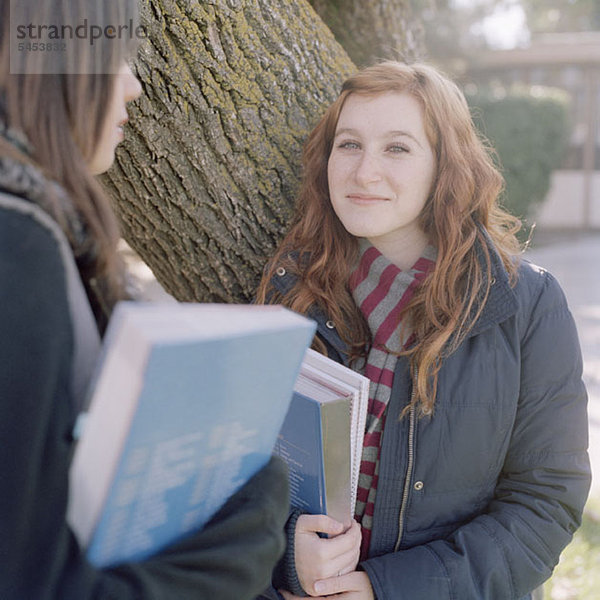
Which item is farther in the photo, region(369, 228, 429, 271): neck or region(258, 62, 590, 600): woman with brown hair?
region(369, 228, 429, 271): neck

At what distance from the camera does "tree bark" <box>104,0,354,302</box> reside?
1.73 m

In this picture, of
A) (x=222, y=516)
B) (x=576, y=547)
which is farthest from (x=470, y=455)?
(x=576, y=547)

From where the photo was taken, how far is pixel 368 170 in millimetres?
1843

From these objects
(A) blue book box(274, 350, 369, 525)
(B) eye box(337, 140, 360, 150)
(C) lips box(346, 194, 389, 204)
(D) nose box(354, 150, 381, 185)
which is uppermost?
(B) eye box(337, 140, 360, 150)

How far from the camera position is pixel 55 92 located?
0.97m

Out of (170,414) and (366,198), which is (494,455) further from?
(170,414)

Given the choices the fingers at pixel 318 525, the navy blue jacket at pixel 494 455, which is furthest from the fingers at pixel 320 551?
the navy blue jacket at pixel 494 455

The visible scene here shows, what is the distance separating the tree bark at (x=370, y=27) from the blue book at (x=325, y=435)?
1.67m

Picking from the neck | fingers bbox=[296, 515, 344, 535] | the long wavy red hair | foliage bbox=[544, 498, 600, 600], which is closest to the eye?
the long wavy red hair

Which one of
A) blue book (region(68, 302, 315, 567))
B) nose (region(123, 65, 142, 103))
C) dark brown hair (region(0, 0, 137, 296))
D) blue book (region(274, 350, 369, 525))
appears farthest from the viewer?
blue book (region(274, 350, 369, 525))

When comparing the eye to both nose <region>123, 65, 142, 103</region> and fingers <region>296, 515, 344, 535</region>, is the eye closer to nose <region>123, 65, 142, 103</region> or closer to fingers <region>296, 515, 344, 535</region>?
nose <region>123, 65, 142, 103</region>

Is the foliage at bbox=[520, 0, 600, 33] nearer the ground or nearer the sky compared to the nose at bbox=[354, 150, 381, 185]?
nearer the sky

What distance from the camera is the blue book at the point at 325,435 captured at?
1420 mm

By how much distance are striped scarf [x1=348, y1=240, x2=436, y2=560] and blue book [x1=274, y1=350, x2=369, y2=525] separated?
0.17 m
